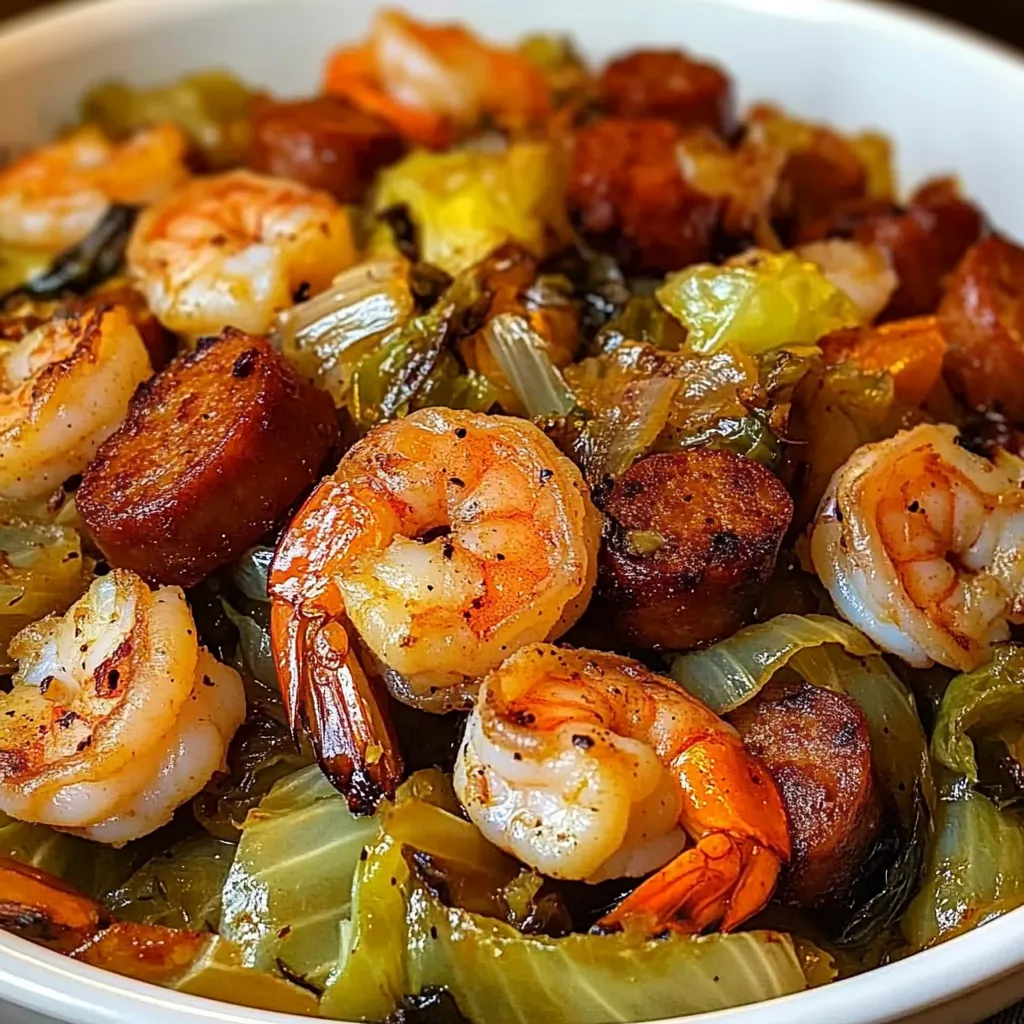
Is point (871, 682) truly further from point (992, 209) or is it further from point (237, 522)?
point (992, 209)

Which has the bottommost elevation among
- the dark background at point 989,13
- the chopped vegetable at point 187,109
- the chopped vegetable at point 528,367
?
the dark background at point 989,13

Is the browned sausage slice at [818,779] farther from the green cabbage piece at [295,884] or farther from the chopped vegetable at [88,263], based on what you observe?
the chopped vegetable at [88,263]

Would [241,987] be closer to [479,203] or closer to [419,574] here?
[419,574]

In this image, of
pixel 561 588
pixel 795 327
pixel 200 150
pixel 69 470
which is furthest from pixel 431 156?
pixel 561 588

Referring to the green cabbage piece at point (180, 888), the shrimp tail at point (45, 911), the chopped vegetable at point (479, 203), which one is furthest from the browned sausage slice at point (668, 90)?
the shrimp tail at point (45, 911)

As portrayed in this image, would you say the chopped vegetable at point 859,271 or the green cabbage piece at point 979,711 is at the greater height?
the chopped vegetable at point 859,271

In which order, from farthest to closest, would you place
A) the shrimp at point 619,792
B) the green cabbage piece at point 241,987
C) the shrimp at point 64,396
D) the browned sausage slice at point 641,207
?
the browned sausage slice at point 641,207 < the shrimp at point 64,396 < the green cabbage piece at point 241,987 < the shrimp at point 619,792
